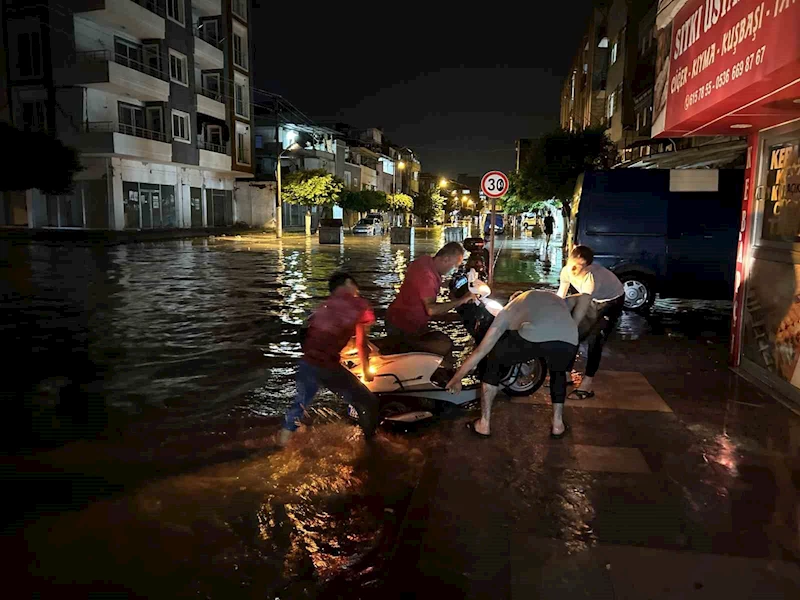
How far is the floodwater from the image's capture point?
367 centimetres

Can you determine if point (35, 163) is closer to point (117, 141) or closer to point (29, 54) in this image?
point (117, 141)

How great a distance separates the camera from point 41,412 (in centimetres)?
636

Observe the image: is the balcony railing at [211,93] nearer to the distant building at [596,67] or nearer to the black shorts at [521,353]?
the distant building at [596,67]

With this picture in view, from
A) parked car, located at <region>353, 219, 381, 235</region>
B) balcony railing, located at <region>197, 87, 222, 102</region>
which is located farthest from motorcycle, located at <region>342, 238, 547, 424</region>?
parked car, located at <region>353, 219, 381, 235</region>

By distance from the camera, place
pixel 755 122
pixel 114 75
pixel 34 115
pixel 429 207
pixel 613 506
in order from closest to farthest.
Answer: pixel 613 506
pixel 755 122
pixel 114 75
pixel 34 115
pixel 429 207

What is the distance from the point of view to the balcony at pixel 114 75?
33.8 meters

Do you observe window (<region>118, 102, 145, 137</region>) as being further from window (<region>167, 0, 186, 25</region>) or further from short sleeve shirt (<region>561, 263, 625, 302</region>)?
short sleeve shirt (<region>561, 263, 625, 302</region>)

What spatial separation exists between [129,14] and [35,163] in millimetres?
12321

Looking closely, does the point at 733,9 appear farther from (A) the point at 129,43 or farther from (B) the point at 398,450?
(A) the point at 129,43

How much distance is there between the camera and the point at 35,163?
27859 millimetres

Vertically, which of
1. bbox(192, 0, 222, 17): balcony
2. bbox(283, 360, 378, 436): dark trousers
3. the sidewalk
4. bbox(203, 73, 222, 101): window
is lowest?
the sidewalk

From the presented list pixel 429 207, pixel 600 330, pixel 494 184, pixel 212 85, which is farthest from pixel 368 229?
pixel 429 207

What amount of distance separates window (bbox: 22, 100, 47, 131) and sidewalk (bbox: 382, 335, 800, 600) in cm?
3712

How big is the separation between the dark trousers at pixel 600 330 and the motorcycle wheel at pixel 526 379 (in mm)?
497
